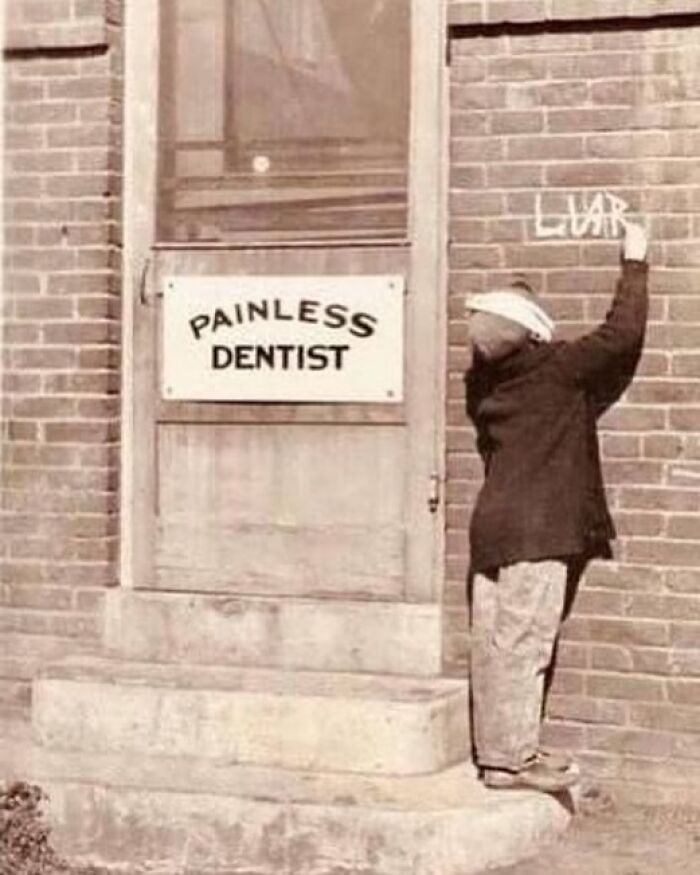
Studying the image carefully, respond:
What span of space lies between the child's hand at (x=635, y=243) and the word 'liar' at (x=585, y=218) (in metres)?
0.05

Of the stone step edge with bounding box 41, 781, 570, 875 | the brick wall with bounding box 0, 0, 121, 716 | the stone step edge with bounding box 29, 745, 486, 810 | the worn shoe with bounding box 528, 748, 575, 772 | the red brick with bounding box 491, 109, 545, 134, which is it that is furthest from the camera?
the brick wall with bounding box 0, 0, 121, 716

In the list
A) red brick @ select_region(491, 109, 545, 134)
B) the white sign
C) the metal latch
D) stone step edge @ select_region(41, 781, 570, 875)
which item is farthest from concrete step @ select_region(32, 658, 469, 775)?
red brick @ select_region(491, 109, 545, 134)

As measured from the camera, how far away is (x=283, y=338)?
25.0ft

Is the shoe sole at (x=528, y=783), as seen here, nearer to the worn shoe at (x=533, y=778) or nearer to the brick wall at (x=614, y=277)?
the worn shoe at (x=533, y=778)

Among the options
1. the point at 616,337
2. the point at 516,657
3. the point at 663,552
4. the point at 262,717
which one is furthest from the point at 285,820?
the point at 616,337

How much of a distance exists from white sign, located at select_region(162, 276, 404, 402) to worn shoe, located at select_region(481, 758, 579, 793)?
1.46m

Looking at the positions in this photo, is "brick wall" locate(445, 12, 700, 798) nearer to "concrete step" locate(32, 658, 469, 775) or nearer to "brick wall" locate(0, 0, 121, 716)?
"concrete step" locate(32, 658, 469, 775)

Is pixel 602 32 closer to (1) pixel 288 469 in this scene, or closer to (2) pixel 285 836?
(1) pixel 288 469

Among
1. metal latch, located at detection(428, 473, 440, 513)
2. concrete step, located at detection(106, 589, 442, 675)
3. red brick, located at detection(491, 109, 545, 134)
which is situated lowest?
concrete step, located at detection(106, 589, 442, 675)

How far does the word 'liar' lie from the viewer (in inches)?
284

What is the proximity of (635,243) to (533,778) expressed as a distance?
6.32 feet

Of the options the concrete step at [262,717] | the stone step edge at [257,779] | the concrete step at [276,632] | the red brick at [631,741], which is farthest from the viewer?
the concrete step at [276,632]

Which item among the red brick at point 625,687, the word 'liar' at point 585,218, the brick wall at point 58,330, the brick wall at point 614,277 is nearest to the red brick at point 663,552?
the brick wall at point 614,277

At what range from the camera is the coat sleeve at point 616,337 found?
7.09 m
